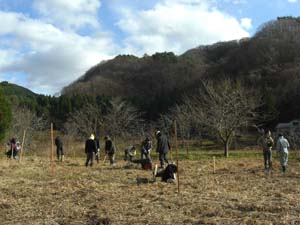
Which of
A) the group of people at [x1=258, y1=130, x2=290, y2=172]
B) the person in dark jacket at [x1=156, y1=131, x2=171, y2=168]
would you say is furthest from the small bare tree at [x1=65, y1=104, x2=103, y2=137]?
the group of people at [x1=258, y1=130, x2=290, y2=172]

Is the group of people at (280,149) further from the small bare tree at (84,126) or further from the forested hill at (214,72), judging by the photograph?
the forested hill at (214,72)

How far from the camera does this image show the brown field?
867 cm

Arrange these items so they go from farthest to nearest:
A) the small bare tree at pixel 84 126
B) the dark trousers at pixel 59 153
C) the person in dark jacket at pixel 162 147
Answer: the small bare tree at pixel 84 126, the dark trousers at pixel 59 153, the person in dark jacket at pixel 162 147

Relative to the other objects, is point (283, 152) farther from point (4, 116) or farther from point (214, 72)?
point (214, 72)

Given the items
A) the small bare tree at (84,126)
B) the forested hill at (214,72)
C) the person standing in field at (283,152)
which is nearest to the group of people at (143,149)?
the person standing in field at (283,152)

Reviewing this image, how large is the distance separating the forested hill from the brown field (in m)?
39.8

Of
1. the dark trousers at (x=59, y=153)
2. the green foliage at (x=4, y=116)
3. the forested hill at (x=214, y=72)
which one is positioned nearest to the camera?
the dark trousers at (x=59, y=153)

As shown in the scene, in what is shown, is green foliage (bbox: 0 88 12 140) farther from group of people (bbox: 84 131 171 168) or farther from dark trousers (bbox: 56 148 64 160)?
group of people (bbox: 84 131 171 168)

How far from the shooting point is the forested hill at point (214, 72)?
61250 mm

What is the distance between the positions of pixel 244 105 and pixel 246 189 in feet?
71.2

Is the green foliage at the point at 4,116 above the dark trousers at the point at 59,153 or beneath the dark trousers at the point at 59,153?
above

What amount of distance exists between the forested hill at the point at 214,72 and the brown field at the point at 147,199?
39801 mm

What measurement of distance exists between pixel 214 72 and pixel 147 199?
75.3 metres

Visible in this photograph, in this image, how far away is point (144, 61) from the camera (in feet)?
381
